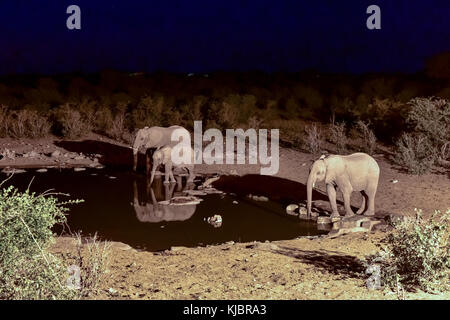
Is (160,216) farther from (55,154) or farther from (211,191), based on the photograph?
(55,154)

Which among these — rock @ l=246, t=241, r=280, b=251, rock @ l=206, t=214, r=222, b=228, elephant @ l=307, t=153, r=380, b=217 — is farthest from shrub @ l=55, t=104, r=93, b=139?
rock @ l=246, t=241, r=280, b=251

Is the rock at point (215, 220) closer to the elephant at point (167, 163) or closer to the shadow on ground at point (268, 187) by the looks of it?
the shadow on ground at point (268, 187)

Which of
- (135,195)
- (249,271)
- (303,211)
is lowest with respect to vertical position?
(135,195)

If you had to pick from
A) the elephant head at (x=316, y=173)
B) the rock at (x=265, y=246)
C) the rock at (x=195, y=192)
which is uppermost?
the elephant head at (x=316, y=173)

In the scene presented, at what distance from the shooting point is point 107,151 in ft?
58.2

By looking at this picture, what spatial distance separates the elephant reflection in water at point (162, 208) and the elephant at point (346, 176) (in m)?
2.15

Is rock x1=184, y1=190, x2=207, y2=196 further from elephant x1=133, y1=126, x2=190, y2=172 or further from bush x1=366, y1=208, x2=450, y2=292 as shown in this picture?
bush x1=366, y1=208, x2=450, y2=292

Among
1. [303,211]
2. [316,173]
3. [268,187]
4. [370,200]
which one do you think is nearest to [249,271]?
[316,173]

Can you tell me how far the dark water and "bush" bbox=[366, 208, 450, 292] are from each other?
10.0 ft

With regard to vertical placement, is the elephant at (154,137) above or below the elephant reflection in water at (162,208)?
above

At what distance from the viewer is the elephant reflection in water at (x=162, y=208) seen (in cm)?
1024

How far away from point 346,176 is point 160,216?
3.11 meters

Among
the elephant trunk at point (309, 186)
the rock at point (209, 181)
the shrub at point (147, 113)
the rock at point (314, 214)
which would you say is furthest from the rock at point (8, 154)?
the elephant trunk at point (309, 186)
